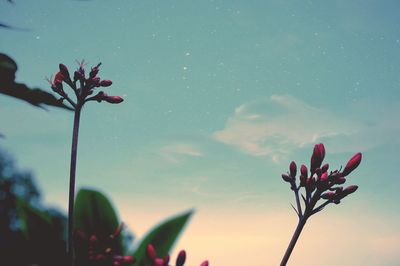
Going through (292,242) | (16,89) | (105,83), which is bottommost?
(292,242)

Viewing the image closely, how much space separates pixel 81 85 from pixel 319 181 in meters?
1.50

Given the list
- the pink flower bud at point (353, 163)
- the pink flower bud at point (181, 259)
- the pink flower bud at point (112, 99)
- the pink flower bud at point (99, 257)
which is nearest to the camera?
the pink flower bud at point (99, 257)

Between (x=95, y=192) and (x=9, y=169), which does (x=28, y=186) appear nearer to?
(x=9, y=169)

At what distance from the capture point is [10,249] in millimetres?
876

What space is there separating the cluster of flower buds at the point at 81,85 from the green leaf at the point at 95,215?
1.26 meters

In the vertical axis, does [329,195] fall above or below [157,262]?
above

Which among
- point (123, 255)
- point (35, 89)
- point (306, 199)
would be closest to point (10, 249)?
point (123, 255)

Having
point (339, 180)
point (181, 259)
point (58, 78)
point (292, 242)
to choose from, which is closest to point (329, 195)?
point (339, 180)

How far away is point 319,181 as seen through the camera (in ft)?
6.39

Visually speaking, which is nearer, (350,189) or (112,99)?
(350,189)

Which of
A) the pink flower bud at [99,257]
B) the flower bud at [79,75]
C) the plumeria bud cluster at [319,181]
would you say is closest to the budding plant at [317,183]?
the plumeria bud cluster at [319,181]

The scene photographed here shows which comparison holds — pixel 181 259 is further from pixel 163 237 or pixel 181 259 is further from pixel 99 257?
pixel 99 257

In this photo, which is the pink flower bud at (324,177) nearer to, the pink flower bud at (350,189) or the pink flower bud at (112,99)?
the pink flower bud at (350,189)

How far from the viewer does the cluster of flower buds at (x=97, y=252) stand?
1013 mm
